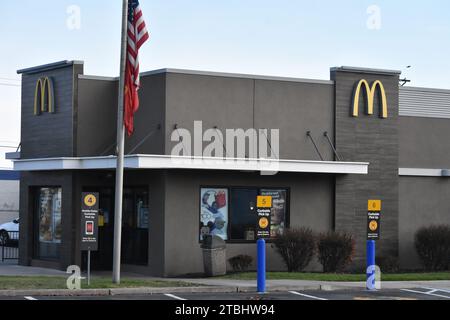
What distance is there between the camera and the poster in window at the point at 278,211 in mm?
29234

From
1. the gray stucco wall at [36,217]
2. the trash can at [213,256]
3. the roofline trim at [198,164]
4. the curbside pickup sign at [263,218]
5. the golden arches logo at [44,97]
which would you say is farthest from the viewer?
the golden arches logo at [44,97]

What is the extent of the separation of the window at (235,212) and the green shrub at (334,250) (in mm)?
1419

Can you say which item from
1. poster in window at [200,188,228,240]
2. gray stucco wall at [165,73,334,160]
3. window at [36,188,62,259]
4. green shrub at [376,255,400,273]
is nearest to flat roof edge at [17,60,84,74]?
gray stucco wall at [165,73,334,160]

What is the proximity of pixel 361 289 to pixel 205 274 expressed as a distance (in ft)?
17.3

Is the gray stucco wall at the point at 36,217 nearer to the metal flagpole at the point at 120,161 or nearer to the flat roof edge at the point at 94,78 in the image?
the flat roof edge at the point at 94,78

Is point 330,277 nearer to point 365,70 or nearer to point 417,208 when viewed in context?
point 417,208

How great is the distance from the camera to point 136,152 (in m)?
28.4

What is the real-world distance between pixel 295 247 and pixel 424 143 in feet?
22.5

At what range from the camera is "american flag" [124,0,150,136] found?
75.2ft

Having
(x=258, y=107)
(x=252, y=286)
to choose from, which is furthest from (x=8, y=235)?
(x=252, y=286)

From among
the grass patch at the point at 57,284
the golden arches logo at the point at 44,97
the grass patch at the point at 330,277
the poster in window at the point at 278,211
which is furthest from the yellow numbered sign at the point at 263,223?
the golden arches logo at the point at 44,97

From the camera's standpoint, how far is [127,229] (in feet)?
96.2
